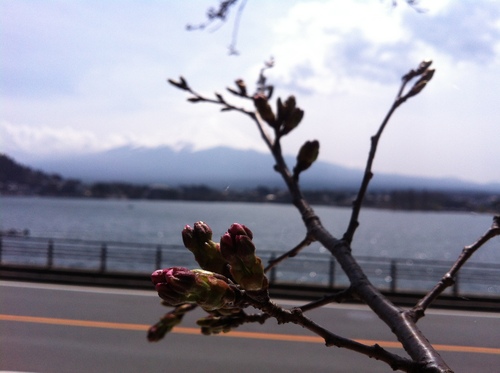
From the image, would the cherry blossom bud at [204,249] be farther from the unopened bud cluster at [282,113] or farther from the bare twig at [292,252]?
the unopened bud cluster at [282,113]

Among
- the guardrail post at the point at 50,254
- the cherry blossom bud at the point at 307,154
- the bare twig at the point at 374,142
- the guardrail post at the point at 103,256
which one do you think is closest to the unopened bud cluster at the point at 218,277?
the bare twig at the point at 374,142

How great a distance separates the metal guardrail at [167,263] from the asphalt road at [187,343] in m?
3.57

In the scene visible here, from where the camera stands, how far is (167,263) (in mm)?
15734

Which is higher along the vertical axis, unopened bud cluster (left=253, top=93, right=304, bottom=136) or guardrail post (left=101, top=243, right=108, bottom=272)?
unopened bud cluster (left=253, top=93, right=304, bottom=136)

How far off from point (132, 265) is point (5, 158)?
9824 mm

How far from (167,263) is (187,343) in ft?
23.4

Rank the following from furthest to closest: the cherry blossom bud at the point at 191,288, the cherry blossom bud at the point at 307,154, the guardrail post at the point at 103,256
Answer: the guardrail post at the point at 103,256 < the cherry blossom bud at the point at 307,154 < the cherry blossom bud at the point at 191,288

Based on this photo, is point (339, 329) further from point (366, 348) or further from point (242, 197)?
point (366, 348)

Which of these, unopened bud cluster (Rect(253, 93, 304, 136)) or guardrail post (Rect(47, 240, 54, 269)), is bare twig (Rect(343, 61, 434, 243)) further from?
guardrail post (Rect(47, 240, 54, 269))

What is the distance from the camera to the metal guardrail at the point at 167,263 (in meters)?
14.1

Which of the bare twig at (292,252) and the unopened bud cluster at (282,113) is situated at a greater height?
the unopened bud cluster at (282,113)

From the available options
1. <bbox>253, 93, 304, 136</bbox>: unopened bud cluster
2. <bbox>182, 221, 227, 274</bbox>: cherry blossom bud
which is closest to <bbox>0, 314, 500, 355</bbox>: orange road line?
<bbox>253, 93, 304, 136</bbox>: unopened bud cluster

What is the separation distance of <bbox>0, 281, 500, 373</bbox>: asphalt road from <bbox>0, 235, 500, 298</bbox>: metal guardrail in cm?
357

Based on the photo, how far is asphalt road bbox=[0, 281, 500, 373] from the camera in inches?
290
